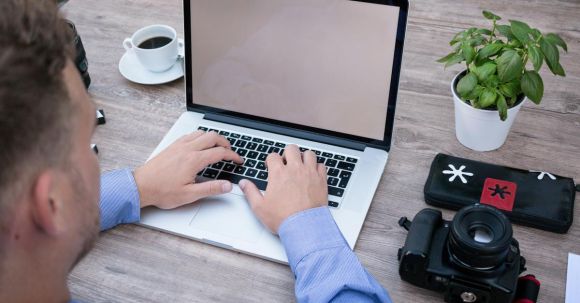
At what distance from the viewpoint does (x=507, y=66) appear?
98cm

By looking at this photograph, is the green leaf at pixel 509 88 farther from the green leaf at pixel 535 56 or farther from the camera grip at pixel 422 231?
the camera grip at pixel 422 231

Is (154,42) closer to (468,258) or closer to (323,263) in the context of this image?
(323,263)

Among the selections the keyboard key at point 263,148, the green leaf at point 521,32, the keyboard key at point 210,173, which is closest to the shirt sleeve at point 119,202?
the keyboard key at point 210,173

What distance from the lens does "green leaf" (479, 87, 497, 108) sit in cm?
101

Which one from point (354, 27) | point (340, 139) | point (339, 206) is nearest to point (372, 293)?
point (339, 206)

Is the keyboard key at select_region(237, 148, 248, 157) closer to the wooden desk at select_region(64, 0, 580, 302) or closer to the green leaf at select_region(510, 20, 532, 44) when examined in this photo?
the wooden desk at select_region(64, 0, 580, 302)

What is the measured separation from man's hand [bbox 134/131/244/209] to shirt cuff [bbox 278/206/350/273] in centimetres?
13

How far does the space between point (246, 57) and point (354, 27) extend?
0.69ft

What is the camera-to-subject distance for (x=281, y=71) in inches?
43.9

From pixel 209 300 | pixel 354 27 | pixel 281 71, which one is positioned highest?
pixel 354 27

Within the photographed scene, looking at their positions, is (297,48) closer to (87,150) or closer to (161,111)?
(161,111)

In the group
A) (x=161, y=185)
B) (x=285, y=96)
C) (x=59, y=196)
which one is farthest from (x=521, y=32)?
(x=59, y=196)

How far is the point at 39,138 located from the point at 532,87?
743 millimetres

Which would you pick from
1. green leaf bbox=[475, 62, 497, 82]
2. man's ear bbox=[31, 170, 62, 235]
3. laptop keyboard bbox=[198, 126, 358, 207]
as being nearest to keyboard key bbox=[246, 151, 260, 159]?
laptop keyboard bbox=[198, 126, 358, 207]
